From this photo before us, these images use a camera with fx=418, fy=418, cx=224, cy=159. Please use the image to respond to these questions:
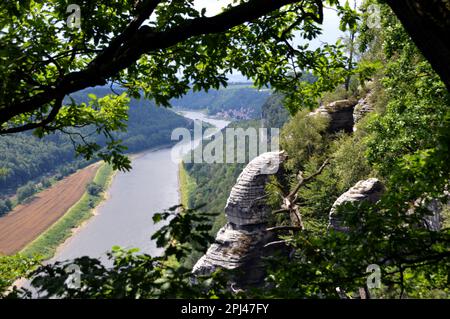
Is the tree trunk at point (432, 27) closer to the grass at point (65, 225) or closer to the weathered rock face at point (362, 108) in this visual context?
the weathered rock face at point (362, 108)

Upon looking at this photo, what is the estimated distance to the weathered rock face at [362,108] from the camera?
131ft

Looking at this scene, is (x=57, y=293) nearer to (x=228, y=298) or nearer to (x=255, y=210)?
(x=228, y=298)

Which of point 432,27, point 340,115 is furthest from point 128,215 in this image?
point 432,27

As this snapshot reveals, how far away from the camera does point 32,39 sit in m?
4.55

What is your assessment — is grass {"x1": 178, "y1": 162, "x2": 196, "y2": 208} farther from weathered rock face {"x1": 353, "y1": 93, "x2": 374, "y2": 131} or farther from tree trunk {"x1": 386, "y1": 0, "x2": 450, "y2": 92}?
tree trunk {"x1": 386, "y1": 0, "x2": 450, "y2": 92}

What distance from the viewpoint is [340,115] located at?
44500 millimetres

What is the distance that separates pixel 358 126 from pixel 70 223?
129 meters

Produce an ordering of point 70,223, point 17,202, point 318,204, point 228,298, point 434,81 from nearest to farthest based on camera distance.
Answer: point 228,298 < point 434,81 < point 318,204 < point 70,223 < point 17,202

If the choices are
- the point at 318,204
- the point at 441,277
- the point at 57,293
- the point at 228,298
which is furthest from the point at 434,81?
the point at 318,204

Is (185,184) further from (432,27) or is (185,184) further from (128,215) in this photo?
(432,27)

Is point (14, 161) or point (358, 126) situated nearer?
point (358, 126)

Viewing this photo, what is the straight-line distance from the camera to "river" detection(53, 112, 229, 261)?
12319 cm

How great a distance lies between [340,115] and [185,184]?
422 feet

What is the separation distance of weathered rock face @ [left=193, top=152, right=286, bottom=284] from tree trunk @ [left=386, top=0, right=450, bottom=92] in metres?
33.3
